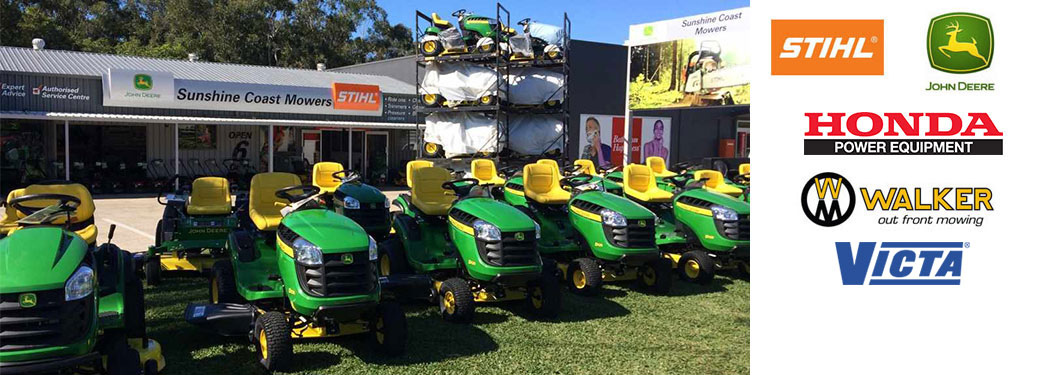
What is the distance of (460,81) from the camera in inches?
534

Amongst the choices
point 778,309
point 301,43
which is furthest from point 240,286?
point 301,43

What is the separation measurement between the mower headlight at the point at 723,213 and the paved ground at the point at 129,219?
719 centimetres

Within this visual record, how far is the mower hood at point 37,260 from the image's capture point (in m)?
3.46

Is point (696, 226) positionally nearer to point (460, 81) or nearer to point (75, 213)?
point (75, 213)

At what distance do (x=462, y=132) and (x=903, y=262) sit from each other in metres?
10.8

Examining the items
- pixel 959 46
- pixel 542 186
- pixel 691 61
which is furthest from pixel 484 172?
pixel 691 61

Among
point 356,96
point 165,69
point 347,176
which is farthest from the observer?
point 356,96

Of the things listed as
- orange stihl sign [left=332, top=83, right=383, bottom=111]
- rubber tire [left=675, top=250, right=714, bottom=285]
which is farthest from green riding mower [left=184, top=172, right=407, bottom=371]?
orange stihl sign [left=332, top=83, right=383, bottom=111]

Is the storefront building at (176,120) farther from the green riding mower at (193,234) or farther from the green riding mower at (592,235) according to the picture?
the green riding mower at (592,235)

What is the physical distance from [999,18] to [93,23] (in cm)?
4507

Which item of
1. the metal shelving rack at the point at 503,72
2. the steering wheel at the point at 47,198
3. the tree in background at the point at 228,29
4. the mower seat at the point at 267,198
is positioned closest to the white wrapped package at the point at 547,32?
the metal shelving rack at the point at 503,72

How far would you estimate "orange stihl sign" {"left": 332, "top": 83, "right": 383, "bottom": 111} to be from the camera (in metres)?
21.0

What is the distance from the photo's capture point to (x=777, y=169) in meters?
3.50

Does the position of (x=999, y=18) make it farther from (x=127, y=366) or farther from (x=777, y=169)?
(x=127, y=366)
